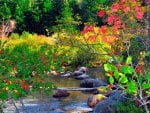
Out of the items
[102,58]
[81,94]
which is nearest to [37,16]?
[102,58]

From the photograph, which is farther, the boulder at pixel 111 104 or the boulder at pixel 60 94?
the boulder at pixel 60 94

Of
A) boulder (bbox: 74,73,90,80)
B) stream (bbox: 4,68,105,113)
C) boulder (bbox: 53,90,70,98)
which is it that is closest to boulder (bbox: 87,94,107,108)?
stream (bbox: 4,68,105,113)

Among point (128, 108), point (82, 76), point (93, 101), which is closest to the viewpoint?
point (128, 108)

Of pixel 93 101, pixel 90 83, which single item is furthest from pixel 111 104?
pixel 90 83

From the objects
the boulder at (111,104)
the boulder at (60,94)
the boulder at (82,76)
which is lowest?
the boulder at (82,76)

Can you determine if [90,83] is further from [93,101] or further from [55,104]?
[93,101]

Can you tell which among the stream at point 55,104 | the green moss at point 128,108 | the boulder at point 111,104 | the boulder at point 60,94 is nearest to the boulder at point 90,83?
the stream at point 55,104

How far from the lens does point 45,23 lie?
29.7 meters

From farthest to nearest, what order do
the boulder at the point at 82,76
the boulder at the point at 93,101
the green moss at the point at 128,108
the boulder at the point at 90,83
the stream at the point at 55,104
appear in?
the boulder at the point at 82,76
the boulder at the point at 90,83
the boulder at the point at 93,101
the stream at the point at 55,104
the green moss at the point at 128,108

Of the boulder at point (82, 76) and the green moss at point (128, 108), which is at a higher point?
the green moss at point (128, 108)

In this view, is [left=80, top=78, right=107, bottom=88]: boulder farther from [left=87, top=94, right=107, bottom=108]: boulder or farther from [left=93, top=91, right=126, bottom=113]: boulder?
[left=93, top=91, right=126, bottom=113]: boulder

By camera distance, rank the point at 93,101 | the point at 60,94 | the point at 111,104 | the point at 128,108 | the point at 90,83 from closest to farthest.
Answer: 1. the point at 128,108
2. the point at 111,104
3. the point at 93,101
4. the point at 60,94
5. the point at 90,83

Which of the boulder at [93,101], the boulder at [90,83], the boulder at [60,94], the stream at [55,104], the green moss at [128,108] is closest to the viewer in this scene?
the green moss at [128,108]

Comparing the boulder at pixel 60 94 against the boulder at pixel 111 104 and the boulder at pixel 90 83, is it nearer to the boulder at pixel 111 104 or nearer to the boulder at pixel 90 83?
the boulder at pixel 90 83
